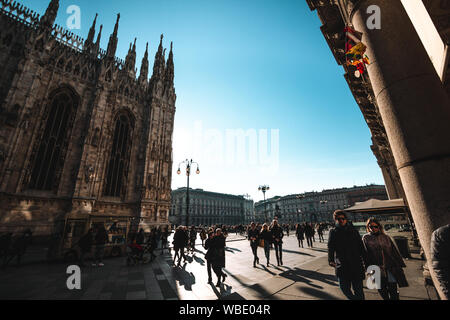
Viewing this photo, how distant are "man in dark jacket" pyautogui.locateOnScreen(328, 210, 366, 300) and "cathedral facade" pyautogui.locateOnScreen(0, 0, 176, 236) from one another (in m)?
11.4

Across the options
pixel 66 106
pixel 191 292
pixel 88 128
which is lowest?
pixel 191 292

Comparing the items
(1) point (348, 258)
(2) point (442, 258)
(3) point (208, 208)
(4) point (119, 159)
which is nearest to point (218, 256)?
(1) point (348, 258)

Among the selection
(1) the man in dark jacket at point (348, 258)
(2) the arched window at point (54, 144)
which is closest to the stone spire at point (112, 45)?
(2) the arched window at point (54, 144)

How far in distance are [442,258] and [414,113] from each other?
181cm

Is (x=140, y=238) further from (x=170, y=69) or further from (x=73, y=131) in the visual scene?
(x=170, y=69)

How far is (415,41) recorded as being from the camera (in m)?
2.91

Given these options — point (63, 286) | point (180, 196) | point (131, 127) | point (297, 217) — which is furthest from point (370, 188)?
point (63, 286)

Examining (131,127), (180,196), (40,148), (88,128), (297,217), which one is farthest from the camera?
(297,217)

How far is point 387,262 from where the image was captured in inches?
122

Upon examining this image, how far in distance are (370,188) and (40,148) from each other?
313 feet

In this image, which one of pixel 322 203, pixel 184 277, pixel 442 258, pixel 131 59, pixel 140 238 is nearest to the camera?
pixel 442 258

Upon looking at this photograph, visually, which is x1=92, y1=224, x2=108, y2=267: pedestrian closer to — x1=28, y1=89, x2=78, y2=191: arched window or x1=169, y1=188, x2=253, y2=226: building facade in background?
x1=28, y1=89, x2=78, y2=191: arched window

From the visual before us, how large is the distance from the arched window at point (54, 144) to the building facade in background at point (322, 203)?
70.3m
